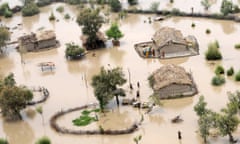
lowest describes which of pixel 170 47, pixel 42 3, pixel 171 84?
pixel 171 84

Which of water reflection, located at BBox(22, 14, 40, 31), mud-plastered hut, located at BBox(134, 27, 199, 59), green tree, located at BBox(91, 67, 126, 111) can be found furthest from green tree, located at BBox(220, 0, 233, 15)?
water reflection, located at BBox(22, 14, 40, 31)

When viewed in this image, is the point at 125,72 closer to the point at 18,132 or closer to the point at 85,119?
the point at 85,119

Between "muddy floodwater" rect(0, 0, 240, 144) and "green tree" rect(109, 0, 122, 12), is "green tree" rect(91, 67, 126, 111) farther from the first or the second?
"green tree" rect(109, 0, 122, 12)

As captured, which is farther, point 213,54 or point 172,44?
point 172,44

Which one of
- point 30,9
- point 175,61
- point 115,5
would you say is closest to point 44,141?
point 175,61

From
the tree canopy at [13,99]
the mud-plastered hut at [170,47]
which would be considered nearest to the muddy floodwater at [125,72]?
the mud-plastered hut at [170,47]

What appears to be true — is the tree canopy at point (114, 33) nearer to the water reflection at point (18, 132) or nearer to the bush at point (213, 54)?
the bush at point (213, 54)
